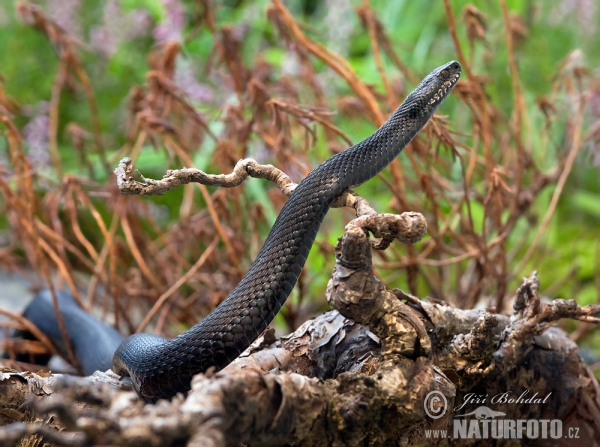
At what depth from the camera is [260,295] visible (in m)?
2.22

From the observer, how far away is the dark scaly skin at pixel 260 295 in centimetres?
217

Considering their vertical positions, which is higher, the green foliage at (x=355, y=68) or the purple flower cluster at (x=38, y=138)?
the green foliage at (x=355, y=68)

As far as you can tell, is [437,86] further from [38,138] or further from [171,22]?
[38,138]

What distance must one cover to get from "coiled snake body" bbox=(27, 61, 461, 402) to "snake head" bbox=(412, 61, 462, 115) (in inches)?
14.1

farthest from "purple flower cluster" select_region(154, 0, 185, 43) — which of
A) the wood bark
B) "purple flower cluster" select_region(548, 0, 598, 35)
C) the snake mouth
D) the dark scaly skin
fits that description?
"purple flower cluster" select_region(548, 0, 598, 35)

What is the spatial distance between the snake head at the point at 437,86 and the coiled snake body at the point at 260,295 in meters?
0.36

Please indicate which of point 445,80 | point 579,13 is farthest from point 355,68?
point 445,80

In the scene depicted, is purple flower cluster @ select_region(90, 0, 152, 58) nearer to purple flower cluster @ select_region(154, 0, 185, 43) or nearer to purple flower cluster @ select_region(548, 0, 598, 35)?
purple flower cluster @ select_region(154, 0, 185, 43)

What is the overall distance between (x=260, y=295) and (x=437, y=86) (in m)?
1.47

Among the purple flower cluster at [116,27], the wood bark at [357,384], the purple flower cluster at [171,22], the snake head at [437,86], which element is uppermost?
the purple flower cluster at [116,27]

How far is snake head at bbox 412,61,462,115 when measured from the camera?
2.81 meters

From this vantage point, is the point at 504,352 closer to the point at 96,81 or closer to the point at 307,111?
the point at 307,111

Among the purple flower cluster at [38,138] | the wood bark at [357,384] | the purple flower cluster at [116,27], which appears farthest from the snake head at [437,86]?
the purple flower cluster at [116,27]

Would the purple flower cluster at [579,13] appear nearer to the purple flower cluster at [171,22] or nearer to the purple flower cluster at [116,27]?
the purple flower cluster at [171,22]
